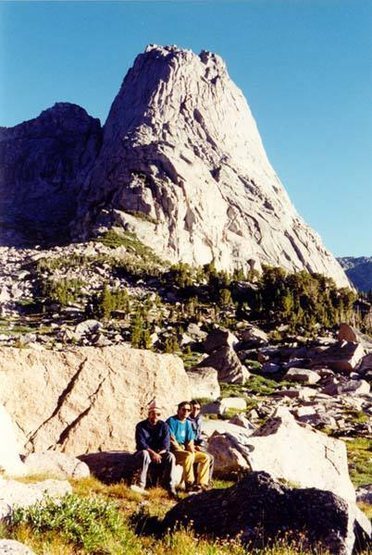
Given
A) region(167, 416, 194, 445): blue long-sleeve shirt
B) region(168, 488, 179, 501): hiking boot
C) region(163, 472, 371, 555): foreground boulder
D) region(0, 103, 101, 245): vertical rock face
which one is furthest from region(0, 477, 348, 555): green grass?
region(0, 103, 101, 245): vertical rock face

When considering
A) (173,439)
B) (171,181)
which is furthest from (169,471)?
(171,181)

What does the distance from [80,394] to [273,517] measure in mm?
8176

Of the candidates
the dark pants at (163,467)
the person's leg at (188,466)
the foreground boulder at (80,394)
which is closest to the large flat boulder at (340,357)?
the foreground boulder at (80,394)

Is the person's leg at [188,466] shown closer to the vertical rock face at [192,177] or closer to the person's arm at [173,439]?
the person's arm at [173,439]

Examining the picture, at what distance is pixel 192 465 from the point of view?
39.7 feet

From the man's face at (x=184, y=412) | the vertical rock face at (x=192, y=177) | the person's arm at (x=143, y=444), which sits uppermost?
the vertical rock face at (x=192, y=177)

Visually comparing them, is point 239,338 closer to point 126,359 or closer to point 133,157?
point 126,359

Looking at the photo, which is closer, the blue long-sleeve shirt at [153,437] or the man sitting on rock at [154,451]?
the man sitting on rock at [154,451]

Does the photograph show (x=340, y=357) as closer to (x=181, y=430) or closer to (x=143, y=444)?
(x=181, y=430)

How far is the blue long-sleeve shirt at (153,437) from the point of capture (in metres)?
11.8

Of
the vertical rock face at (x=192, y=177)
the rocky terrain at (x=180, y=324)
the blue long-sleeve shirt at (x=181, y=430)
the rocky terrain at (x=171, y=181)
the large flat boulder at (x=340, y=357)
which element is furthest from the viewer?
the rocky terrain at (x=171, y=181)

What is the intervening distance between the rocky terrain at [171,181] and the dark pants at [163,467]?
114034mm

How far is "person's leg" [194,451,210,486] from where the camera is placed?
39.4 ft

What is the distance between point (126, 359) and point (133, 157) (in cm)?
13541
